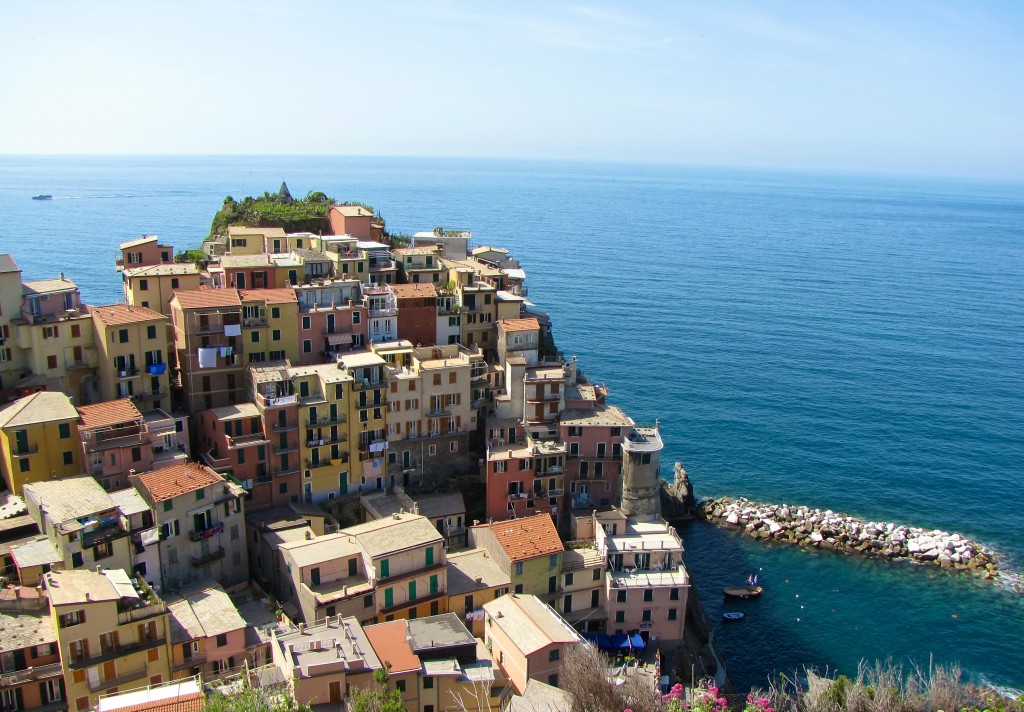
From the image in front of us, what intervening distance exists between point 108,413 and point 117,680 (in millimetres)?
17473

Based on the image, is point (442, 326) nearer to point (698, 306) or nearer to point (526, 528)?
point (526, 528)

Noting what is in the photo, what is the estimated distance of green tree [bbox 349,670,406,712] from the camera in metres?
31.0

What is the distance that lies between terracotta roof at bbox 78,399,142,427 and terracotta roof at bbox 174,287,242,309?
8919 mm

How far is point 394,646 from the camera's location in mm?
38562

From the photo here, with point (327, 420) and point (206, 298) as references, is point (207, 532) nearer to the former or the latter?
point (327, 420)

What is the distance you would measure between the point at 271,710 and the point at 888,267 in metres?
173

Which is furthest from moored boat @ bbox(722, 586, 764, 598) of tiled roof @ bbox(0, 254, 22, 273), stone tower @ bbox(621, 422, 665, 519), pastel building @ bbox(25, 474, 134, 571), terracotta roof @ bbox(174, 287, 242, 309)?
tiled roof @ bbox(0, 254, 22, 273)

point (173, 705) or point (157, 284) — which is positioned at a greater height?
point (157, 284)

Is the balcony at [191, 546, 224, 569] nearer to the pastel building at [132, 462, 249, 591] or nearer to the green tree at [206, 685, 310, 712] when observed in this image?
the pastel building at [132, 462, 249, 591]

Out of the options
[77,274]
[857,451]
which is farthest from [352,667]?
[77,274]

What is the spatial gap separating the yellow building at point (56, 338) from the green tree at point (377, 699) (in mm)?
31417

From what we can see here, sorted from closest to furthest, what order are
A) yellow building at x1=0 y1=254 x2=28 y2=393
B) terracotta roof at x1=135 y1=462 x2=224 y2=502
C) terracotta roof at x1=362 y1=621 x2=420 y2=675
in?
terracotta roof at x1=362 y1=621 x2=420 y2=675 < terracotta roof at x1=135 y1=462 x2=224 y2=502 < yellow building at x1=0 y1=254 x2=28 y2=393

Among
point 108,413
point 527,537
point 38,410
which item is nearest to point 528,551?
point 527,537

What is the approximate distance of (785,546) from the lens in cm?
6819
